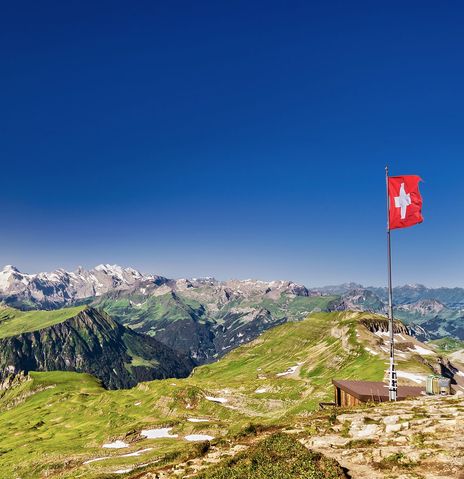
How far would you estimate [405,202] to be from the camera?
131 feet

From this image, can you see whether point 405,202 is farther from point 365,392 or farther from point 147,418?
point 147,418

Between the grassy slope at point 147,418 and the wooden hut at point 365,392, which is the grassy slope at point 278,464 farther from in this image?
the grassy slope at point 147,418

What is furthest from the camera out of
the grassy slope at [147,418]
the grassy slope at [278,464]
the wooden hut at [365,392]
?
the grassy slope at [147,418]

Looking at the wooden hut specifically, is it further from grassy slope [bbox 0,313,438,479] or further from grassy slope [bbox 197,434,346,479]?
grassy slope [bbox 197,434,346,479]

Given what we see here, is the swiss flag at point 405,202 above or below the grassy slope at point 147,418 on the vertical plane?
above

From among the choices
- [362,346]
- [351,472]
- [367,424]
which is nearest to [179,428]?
[367,424]

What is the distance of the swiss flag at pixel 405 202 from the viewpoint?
130 feet

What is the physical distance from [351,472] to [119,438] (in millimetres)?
82457

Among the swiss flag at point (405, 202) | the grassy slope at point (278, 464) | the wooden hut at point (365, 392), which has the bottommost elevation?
the wooden hut at point (365, 392)

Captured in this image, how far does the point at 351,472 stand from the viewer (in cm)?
2253

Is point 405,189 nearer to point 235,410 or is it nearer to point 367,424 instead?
point 367,424

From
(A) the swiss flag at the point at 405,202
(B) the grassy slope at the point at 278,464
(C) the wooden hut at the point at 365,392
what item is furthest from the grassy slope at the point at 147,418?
(A) the swiss flag at the point at 405,202

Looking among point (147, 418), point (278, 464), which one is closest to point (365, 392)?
point (278, 464)

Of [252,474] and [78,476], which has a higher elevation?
[252,474]
